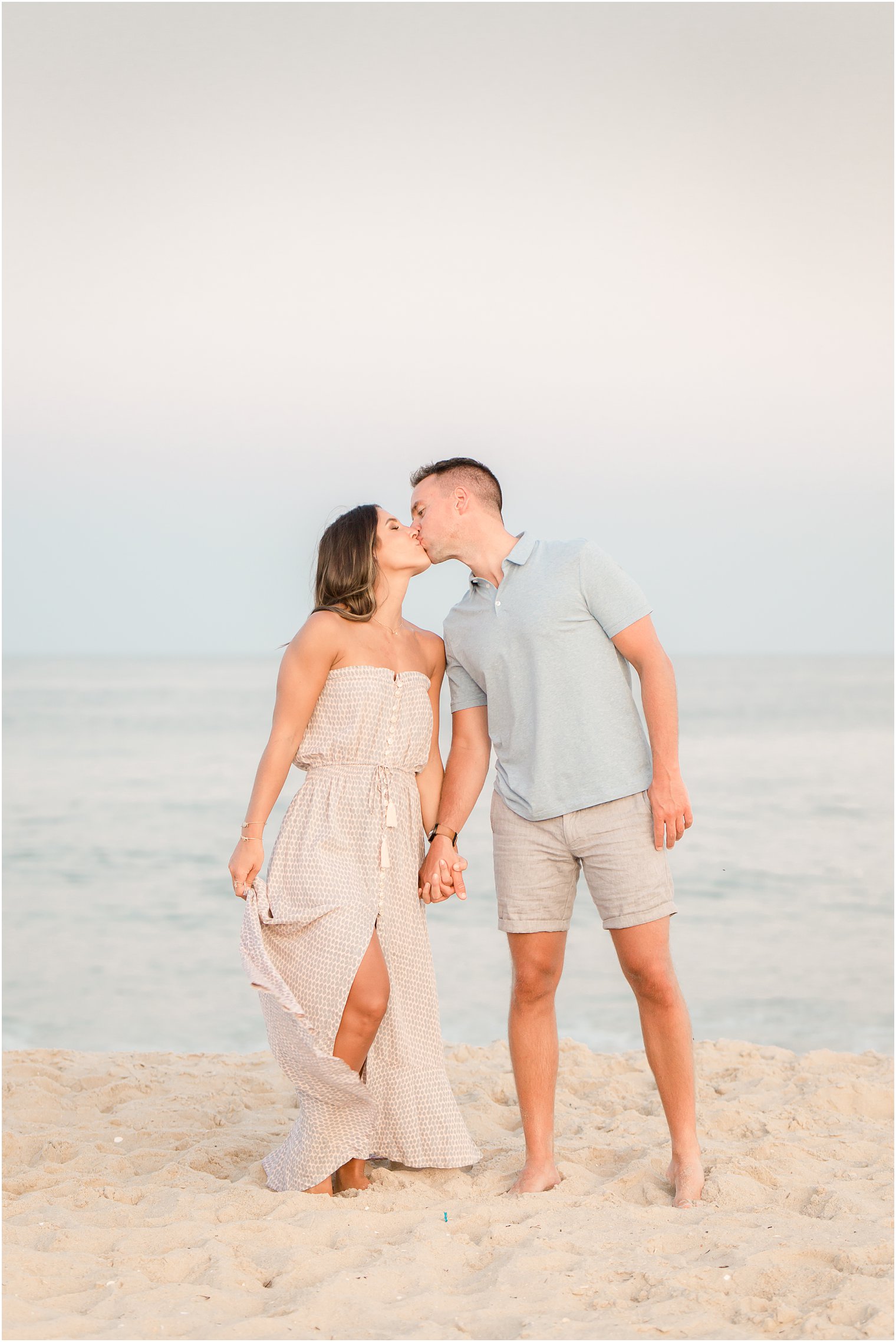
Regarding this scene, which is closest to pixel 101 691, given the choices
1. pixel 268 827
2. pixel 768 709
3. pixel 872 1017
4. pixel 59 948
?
pixel 768 709

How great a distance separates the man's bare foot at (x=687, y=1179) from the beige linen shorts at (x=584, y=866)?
75 cm

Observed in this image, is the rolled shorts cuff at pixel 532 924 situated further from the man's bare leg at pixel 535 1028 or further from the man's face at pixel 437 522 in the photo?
the man's face at pixel 437 522

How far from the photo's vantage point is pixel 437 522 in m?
3.87

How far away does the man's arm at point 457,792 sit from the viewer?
3686mm

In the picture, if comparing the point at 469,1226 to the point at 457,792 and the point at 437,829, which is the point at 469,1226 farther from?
the point at 457,792

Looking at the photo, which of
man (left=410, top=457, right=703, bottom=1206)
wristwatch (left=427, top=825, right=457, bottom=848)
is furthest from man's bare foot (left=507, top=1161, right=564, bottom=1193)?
wristwatch (left=427, top=825, right=457, bottom=848)

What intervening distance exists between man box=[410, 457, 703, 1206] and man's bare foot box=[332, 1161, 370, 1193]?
509 millimetres

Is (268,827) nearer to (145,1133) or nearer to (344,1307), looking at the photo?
(145,1133)

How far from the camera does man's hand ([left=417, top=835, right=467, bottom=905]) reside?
12.1ft

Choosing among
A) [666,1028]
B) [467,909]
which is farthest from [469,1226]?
[467,909]

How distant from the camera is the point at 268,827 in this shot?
1537cm

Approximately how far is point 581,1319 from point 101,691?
150ft

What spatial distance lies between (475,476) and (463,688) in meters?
0.75

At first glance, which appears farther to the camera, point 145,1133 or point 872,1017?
point 872,1017
